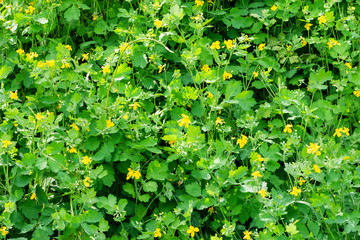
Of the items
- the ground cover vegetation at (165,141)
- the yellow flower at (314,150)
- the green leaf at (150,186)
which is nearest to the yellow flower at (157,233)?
the ground cover vegetation at (165,141)

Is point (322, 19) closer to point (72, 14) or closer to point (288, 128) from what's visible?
point (288, 128)

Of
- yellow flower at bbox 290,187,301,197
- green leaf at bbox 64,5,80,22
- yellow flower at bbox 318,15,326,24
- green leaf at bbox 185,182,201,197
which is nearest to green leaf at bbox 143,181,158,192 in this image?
green leaf at bbox 185,182,201,197

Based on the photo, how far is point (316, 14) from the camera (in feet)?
11.9

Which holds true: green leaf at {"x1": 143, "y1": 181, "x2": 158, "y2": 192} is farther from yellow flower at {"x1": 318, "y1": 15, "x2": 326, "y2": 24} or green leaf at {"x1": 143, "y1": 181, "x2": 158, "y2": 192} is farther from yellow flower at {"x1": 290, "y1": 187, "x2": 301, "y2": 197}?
yellow flower at {"x1": 318, "y1": 15, "x2": 326, "y2": 24}

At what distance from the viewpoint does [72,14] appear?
11.4 ft

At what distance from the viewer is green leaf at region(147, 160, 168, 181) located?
2715mm

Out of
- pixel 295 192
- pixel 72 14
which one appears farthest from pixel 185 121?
pixel 72 14

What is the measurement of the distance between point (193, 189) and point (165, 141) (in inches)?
18.2

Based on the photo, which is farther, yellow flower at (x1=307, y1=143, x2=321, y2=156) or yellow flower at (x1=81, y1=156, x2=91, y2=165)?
yellow flower at (x1=307, y1=143, x2=321, y2=156)

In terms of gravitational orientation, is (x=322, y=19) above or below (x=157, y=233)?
above

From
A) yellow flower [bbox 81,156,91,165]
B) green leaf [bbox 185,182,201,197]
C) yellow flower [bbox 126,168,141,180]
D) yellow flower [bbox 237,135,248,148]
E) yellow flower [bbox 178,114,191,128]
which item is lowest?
green leaf [bbox 185,182,201,197]

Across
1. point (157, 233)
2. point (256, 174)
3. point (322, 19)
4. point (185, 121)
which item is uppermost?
point (322, 19)

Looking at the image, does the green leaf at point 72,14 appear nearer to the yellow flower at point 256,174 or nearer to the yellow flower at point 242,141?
the yellow flower at point 242,141

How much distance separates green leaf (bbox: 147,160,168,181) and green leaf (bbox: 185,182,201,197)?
0.44 ft
